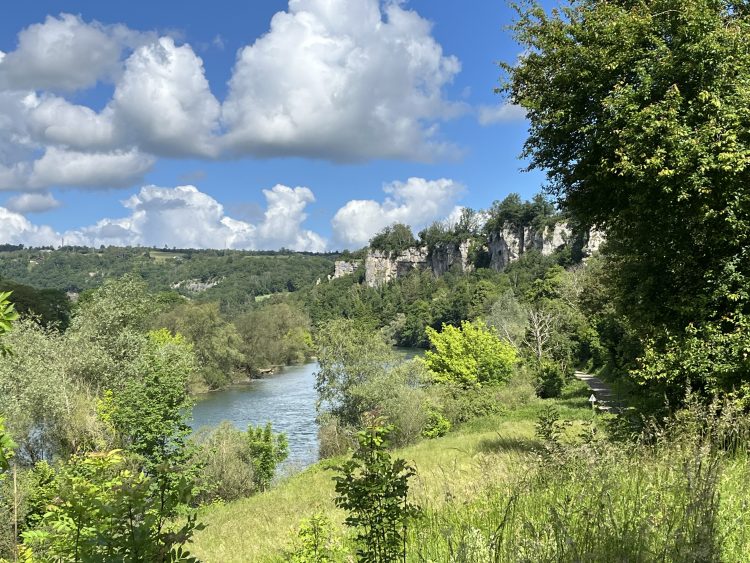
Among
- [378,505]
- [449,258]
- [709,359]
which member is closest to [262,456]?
[709,359]

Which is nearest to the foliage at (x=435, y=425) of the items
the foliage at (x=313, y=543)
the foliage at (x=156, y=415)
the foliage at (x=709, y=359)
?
the foliage at (x=156, y=415)

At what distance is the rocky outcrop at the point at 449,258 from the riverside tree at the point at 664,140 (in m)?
163

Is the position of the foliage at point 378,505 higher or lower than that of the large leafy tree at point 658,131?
lower

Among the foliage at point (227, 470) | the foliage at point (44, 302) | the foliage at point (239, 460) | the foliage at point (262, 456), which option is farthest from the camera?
the foliage at point (44, 302)

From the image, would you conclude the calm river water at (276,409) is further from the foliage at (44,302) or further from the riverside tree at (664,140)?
the riverside tree at (664,140)

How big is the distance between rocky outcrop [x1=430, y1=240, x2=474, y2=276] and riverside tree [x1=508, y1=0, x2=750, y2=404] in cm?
16268

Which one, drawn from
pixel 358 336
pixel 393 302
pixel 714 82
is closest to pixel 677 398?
pixel 714 82

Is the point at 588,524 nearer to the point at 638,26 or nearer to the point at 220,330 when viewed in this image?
the point at 638,26

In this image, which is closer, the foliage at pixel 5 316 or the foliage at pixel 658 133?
the foliage at pixel 5 316

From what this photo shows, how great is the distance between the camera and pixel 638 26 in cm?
918

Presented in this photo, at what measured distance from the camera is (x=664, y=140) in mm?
8438

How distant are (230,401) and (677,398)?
53.9m

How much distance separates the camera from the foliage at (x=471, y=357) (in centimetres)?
3988

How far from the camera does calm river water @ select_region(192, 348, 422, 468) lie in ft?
125
